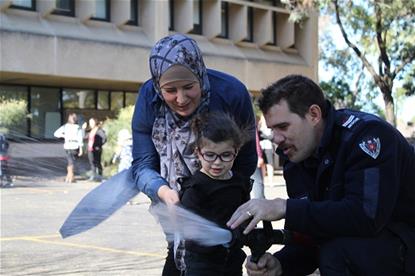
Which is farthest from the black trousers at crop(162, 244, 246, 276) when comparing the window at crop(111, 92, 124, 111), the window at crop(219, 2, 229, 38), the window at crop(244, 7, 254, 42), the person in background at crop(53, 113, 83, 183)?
the window at crop(244, 7, 254, 42)

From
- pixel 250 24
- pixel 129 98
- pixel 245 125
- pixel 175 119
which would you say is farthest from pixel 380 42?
pixel 175 119

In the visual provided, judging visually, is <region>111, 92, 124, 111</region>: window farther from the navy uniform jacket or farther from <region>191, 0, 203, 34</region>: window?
the navy uniform jacket

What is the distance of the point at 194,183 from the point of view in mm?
3670

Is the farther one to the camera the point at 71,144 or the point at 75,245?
the point at 71,144

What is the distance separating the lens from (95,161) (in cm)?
2158

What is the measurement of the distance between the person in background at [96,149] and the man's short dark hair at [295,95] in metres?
17.9

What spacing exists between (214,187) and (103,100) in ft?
91.8

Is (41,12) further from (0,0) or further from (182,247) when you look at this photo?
(182,247)

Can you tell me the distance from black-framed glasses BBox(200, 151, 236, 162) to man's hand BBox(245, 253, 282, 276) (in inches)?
19.2

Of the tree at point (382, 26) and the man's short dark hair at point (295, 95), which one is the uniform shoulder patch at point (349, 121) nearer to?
the man's short dark hair at point (295, 95)

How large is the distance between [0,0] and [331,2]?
428 inches

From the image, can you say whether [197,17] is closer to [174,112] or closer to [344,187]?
[174,112]

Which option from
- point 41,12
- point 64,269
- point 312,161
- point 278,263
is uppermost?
point 41,12

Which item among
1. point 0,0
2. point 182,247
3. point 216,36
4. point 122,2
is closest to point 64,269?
point 182,247
